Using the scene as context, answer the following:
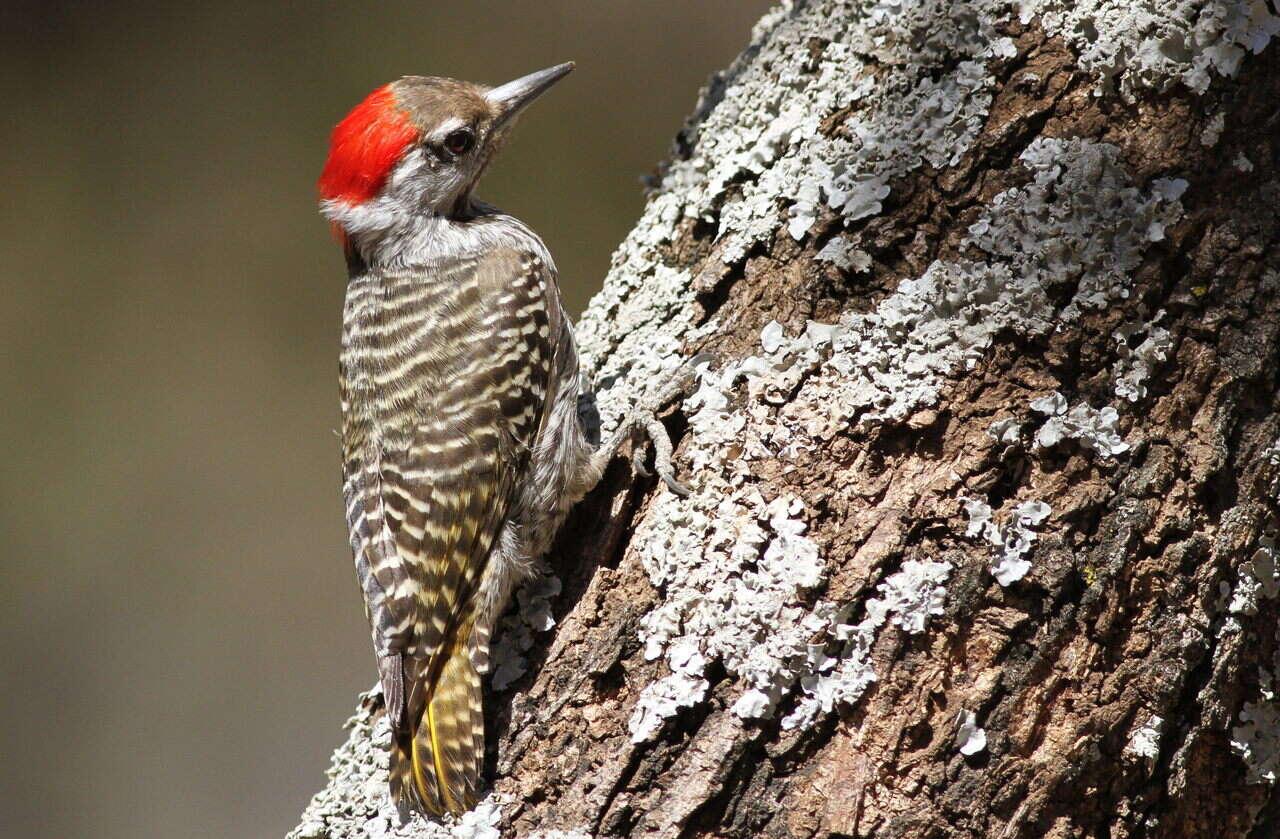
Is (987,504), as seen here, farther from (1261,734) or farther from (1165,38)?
(1165,38)

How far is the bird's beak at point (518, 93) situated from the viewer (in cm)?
334

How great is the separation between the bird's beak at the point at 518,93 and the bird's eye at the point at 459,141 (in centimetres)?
13

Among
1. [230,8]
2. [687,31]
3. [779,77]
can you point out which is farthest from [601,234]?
[779,77]

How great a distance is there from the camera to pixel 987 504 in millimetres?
1946

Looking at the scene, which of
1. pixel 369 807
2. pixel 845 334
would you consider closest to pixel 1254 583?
pixel 845 334

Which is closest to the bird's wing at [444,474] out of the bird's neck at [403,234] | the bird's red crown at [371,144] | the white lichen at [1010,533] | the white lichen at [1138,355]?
the bird's neck at [403,234]

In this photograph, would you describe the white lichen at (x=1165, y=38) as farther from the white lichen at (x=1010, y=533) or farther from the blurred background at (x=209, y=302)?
the blurred background at (x=209, y=302)

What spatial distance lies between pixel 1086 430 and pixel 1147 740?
0.55 meters

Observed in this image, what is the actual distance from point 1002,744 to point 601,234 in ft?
15.8

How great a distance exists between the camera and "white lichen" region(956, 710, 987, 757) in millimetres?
1856

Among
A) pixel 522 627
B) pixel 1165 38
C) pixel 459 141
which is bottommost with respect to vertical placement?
pixel 522 627

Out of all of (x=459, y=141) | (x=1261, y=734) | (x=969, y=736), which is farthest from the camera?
(x=459, y=141)

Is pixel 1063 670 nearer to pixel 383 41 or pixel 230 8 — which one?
pixel 383 41

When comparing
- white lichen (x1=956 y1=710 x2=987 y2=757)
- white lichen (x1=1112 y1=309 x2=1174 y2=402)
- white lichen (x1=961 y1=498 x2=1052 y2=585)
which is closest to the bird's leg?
white lichen (x1=961 y1=498 x2=1052 y2=585)
